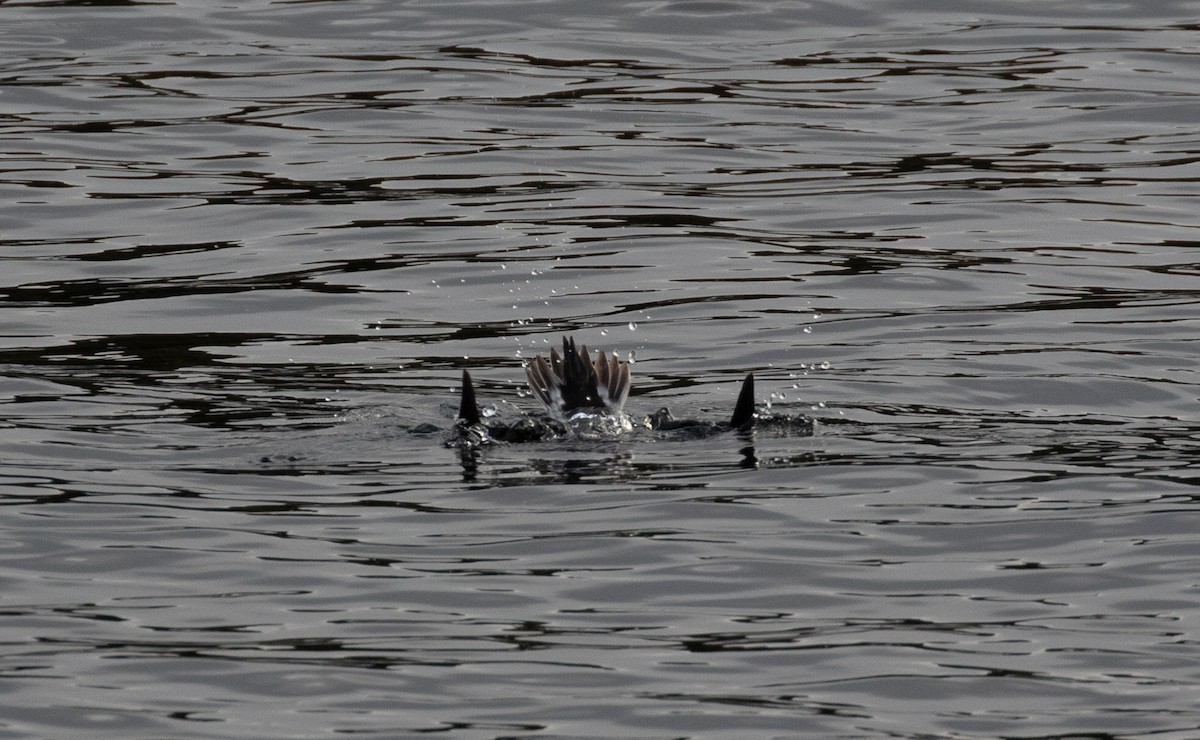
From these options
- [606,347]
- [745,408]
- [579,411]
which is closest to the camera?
[745,408]

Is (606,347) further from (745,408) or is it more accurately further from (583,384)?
(745,408)

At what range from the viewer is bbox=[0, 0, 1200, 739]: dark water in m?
6.67

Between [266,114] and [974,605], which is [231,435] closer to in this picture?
[974,605]

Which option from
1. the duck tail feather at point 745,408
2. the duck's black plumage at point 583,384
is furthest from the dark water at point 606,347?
the duck's black plumage at point 583,384

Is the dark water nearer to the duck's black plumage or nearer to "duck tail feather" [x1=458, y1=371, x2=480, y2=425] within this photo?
"duck tail feather" [x1=458, y1=371, x2=480, y2=425]

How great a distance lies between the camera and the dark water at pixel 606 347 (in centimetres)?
667

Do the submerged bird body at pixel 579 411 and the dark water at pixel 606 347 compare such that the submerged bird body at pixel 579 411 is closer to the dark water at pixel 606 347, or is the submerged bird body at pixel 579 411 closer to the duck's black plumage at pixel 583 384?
the duck's black plumage at pixel 583 384

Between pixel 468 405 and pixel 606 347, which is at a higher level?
pixel 468 405

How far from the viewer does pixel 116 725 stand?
6.24 meters

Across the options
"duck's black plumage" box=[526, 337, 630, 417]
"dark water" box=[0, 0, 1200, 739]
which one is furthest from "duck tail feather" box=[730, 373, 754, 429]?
"duck's black plumage" box=[526, 337, 630, 417]

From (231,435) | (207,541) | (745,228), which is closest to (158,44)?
(745,228)

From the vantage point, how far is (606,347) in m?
11.9

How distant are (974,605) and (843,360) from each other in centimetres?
417

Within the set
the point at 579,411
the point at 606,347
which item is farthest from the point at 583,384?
the point at 606,347
